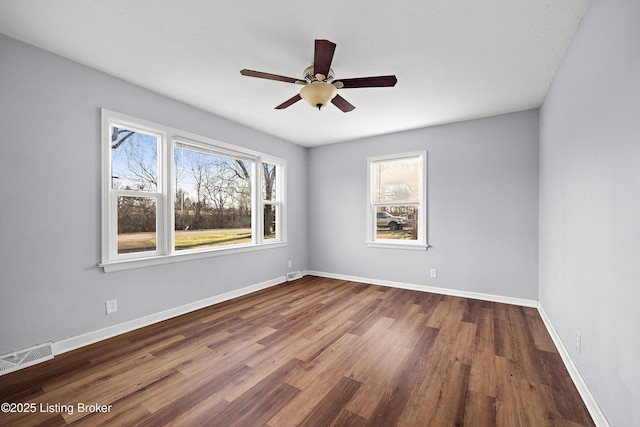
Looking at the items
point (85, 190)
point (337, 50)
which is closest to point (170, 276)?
point (85, 190)

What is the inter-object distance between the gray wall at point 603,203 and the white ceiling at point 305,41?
1.37 feet

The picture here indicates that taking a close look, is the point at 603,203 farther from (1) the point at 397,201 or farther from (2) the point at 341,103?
(1) the point at 397,201

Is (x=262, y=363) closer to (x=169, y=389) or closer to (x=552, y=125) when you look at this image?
(x=169, y=389)

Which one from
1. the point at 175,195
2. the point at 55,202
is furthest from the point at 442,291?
the point at 55,202

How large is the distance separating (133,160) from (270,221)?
231 cm

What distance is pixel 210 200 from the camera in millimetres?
3836

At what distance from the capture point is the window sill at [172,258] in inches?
106

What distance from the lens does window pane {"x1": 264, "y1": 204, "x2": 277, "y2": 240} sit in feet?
15.5

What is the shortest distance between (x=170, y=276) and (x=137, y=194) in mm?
1021

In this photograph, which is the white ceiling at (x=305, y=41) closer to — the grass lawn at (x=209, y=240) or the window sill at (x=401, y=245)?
the grass lawn at (x=209, y=240)

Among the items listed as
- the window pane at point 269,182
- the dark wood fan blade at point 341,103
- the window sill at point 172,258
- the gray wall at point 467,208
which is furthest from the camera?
the window pane at point 269,182

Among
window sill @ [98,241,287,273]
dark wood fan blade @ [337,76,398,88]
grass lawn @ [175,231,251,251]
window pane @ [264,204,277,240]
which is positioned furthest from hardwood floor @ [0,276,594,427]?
dark wood fan blade @ [337,76,398,88]

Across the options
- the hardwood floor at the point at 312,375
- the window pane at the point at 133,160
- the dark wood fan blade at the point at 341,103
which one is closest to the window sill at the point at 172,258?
the hardwood floor at the point at 312,375

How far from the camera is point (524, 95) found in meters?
3.13
